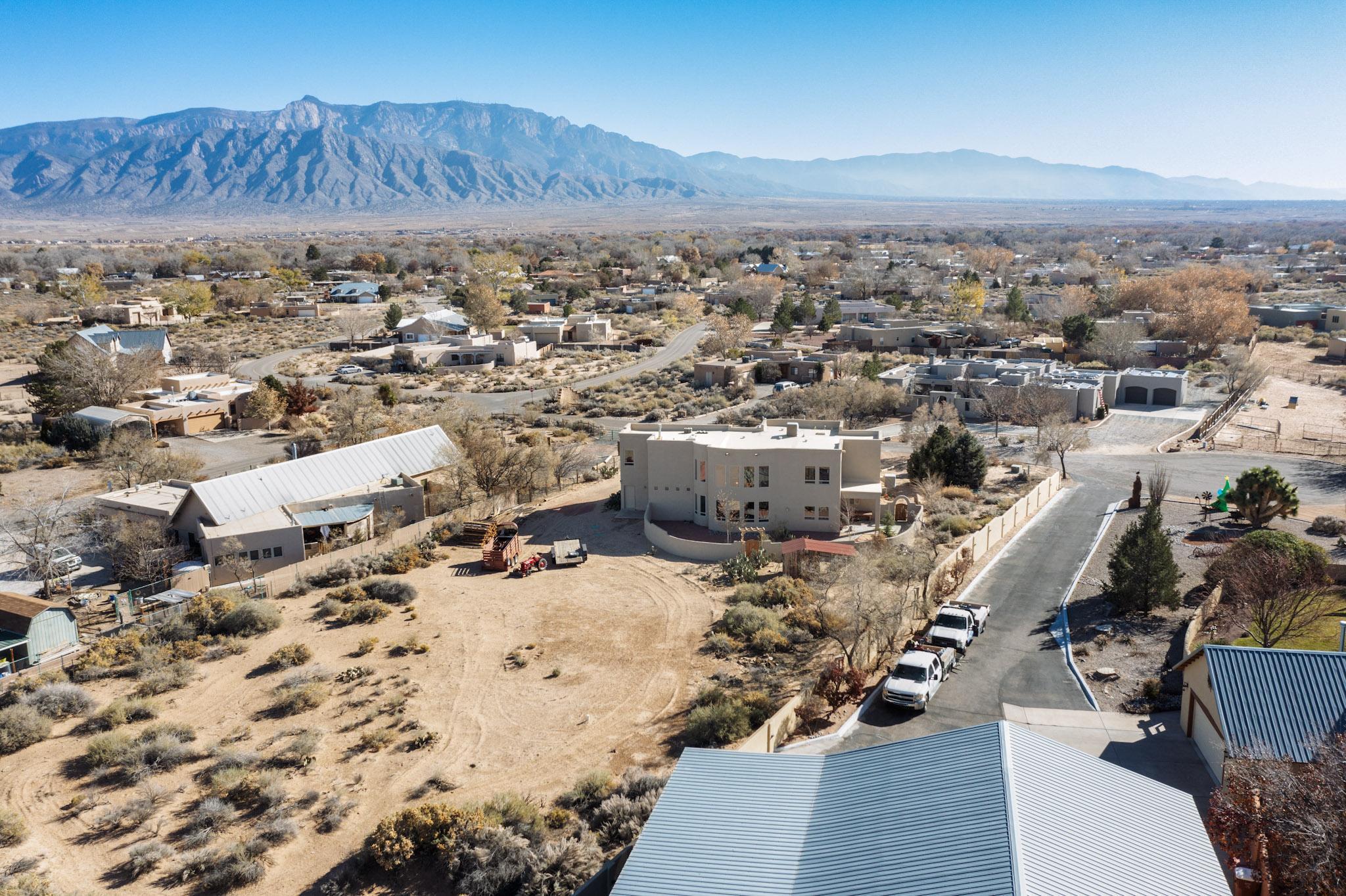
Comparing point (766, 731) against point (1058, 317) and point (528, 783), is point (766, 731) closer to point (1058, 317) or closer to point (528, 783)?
point (528, 783)

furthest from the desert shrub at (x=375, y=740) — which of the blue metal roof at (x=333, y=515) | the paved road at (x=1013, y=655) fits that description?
the blue metal roof at (x=333, y=515)

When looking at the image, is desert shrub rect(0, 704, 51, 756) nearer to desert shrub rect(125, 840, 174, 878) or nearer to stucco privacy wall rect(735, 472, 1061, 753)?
desert shrub rect(125, 840, 174, 878)

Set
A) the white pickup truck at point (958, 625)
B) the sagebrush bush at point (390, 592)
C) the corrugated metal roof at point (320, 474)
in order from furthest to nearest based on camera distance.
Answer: the corrugated metal roof at point (320, 474) → the sagebrush bush at point (390, 592) → the white pickup truck at point (958, 625)

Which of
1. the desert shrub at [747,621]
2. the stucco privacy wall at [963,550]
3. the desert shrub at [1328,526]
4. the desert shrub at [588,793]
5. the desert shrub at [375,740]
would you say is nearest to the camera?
the desert shrub at [588,793]

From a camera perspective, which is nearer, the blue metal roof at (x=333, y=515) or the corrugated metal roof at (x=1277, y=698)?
the corrugated metal roof at (x=1277, y=698)

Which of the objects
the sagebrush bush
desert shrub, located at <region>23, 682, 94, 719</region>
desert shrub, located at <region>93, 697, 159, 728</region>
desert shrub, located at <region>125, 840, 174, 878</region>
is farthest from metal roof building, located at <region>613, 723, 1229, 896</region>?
the sagebrush bush

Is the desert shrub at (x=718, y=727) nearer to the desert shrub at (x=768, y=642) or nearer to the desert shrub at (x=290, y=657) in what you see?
the desert shrub at (x=768, y=642)

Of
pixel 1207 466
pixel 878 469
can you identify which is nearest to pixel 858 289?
pixel 1207 466
